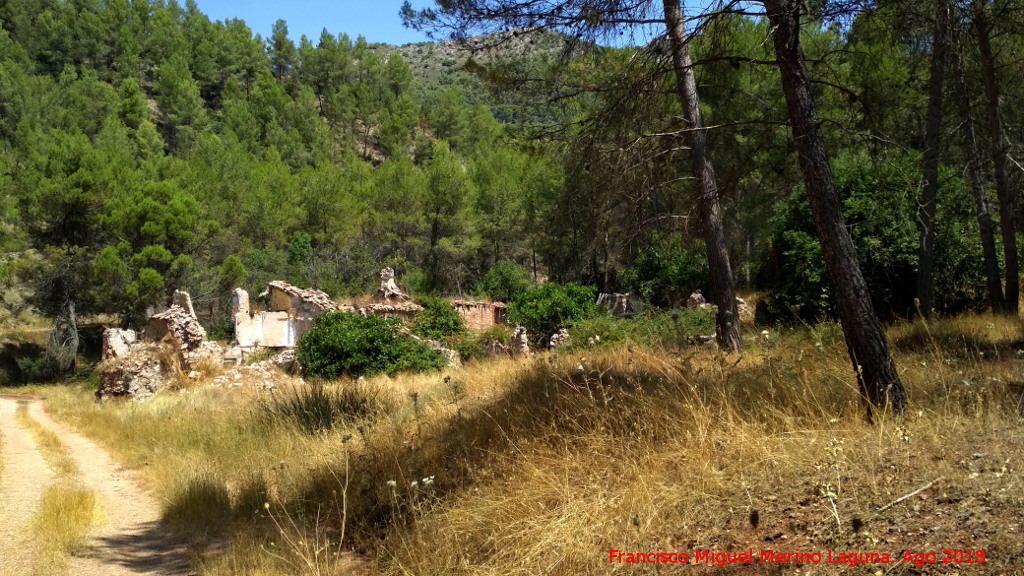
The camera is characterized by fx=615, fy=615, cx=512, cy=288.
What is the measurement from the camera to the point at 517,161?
38906mm

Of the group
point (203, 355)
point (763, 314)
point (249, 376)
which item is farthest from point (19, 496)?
point (763, 314)

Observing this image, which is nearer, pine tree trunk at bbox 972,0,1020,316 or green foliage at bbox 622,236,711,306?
pine tree trunk at bbox 972,0,1020,316

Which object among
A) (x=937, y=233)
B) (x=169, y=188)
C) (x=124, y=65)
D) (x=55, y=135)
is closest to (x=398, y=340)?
(x=937, y=233)

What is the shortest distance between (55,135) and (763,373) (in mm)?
33506

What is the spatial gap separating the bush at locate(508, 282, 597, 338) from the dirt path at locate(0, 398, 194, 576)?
11490 mm

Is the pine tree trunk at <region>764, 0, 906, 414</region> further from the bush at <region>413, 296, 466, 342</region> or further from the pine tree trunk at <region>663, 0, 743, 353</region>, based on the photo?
the bush at <region>413, 296, 466, 342</region>

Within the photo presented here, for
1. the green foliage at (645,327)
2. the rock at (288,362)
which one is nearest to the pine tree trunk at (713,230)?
the green foliage at (645,327)

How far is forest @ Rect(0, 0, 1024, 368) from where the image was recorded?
6652mm

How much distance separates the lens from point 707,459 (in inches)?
144

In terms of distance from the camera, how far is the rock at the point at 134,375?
15445 millimetres

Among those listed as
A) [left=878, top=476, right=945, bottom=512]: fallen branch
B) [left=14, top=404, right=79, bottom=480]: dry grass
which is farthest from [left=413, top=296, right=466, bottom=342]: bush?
[left=878, top=476, right=945, bottom=512]: fallen branch

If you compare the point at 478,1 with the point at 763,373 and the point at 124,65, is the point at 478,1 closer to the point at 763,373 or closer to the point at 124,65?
the point at 763,373

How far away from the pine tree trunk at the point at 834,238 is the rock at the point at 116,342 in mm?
19103

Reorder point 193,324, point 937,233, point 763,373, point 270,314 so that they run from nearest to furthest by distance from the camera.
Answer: point 763,373 < point 937,233 < point 193,324 < point 270,314
